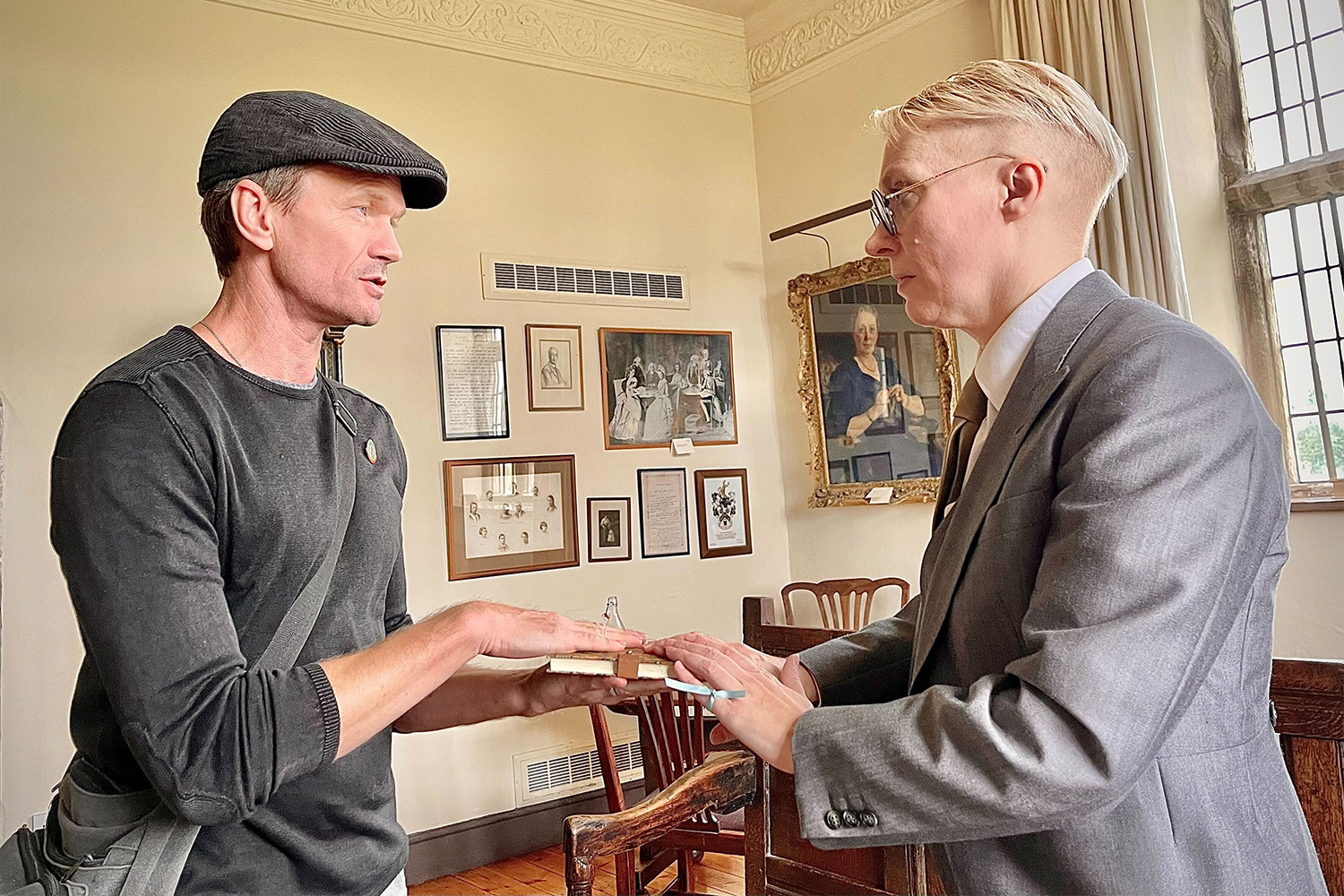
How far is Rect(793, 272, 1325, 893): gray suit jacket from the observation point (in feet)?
Result: 3.85

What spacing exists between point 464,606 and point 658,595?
13.5 ft

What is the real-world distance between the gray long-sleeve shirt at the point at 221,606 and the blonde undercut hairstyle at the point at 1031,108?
1138 millimetres

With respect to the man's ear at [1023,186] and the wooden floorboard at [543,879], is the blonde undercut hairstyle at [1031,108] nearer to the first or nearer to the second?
the man's ear at [1023,186]

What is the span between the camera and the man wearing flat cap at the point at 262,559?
1275mm

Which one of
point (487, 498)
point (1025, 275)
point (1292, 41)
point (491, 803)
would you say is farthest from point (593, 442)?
point (1025, 275)

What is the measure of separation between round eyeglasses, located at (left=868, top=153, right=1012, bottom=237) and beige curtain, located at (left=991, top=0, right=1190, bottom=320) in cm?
277

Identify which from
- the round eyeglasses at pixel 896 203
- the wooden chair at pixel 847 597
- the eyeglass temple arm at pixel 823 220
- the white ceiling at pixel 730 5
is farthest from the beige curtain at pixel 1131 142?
the round eyeglasses at pixel 896 203

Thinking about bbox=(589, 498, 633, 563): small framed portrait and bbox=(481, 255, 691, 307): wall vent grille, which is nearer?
bbox=(481, 255, 691, 307): wall vent grille

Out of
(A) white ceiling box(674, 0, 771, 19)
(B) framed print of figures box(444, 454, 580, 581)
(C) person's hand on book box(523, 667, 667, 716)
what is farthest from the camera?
(A) white ceiling box(674, 0, 771, 19)

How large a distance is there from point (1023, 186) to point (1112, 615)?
73 cm

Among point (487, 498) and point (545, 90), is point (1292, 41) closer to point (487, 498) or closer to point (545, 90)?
point (545, 90)

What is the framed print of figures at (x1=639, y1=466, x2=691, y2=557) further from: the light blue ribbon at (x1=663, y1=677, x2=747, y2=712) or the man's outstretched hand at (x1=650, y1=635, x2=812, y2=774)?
the light blue ribbon at (x1=663, y1=677, x2=747, y2=712)

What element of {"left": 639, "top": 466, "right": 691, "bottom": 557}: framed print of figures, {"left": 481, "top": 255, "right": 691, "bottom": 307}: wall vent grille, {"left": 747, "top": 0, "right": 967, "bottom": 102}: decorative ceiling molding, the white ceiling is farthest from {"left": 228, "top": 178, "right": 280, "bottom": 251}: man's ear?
the white ceiling

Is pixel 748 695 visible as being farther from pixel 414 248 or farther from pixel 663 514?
pixel 663 514
